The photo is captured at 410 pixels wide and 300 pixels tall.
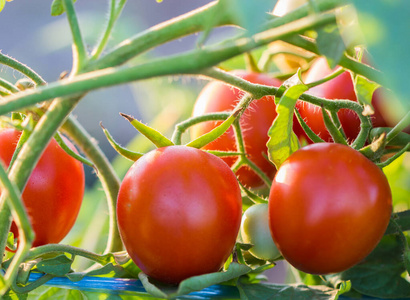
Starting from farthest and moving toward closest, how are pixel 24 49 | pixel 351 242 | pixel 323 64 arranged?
pixel 24 49
pixel 323 64
pixel 351 242

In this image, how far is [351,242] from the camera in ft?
0.96

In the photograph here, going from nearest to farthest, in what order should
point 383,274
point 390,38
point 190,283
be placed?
point 390,38 → point 190,283 → point 383,274

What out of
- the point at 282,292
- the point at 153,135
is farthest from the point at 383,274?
the point at 153,135

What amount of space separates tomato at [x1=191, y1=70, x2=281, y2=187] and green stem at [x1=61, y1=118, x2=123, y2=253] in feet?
0.26

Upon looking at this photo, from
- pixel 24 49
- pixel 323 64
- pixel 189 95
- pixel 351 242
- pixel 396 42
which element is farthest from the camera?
pixel 24 49

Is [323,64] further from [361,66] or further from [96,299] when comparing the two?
[96,299]

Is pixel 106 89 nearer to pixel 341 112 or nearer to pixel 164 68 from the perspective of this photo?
pixel 164 68

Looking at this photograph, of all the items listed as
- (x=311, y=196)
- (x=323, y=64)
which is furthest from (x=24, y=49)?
(x=311, y=196)

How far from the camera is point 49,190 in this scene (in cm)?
36

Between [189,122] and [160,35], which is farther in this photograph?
[189,122]

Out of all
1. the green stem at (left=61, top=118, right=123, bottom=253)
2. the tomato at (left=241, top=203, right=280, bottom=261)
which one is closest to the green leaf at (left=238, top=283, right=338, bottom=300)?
the tomato at (left=241, top=203, right=280, bottom=261)

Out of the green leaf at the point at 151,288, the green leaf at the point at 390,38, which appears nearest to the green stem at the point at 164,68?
the green leaf at the point at 390,38

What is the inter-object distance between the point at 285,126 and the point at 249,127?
0.32 ft

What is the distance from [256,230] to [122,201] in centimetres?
10
